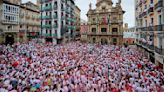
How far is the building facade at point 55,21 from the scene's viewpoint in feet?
151

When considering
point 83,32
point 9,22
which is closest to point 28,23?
point 9,22

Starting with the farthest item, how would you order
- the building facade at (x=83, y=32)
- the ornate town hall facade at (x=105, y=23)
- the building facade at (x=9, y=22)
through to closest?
the building facade at (x=83, y=32)
the ornate town hall facade at (x=105, y=23)
the building facade at (x=9, y=22)

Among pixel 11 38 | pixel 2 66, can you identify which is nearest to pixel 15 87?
pixel 2 66

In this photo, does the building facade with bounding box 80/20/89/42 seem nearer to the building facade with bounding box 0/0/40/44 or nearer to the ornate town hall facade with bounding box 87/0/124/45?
the ornate town hall facade with bounding box 87/0/124/45

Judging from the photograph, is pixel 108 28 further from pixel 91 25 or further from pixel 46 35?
pixel 46 35

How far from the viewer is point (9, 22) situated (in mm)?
42031

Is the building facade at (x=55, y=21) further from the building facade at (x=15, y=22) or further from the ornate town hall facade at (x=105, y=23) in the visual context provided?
the ornate town hall facade at (x=105, y=23)

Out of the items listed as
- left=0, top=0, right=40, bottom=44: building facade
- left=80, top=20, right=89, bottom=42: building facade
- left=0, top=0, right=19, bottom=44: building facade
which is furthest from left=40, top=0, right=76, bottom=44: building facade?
left=80, top=20, right=89, bottom=42: building facade

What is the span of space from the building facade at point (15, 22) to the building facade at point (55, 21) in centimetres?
597

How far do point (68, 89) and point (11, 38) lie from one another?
36.1m

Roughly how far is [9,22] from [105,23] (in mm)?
27107

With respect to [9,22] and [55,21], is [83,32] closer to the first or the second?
[55,21]

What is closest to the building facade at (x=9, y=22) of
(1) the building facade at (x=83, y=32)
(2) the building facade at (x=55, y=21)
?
(2) the building facade at (x=55, y=21)

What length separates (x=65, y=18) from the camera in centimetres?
4834
